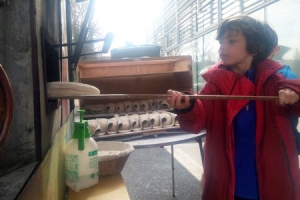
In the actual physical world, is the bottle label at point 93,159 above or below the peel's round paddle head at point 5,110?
below

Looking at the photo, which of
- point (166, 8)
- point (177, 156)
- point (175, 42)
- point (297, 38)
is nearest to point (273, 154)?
point (297, 38)

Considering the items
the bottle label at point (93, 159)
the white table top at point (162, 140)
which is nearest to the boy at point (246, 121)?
the bottle label at point (93, 159)

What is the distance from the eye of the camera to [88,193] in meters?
1.13

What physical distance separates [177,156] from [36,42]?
11.8 ft

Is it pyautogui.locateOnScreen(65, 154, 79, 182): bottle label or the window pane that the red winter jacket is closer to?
pyautogui.locateOnScreen(65, 154, 79, 182): bottle label

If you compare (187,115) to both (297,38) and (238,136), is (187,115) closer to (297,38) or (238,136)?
(238,136)

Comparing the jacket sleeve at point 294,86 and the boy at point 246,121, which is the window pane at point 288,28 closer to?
the boy at point 246,121

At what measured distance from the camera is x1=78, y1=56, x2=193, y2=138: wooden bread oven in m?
2.82

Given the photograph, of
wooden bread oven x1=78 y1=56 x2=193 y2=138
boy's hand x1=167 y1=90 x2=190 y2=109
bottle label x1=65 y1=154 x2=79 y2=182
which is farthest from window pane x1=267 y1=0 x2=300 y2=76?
bottle label x1=65 y1=154 x2=79 y2=182

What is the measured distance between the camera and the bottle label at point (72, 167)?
108 cm

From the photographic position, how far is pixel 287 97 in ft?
3.41

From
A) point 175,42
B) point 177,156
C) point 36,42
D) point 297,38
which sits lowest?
point 177,156

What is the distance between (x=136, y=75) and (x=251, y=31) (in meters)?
1.94

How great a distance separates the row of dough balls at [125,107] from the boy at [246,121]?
63.5 inches
